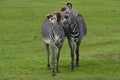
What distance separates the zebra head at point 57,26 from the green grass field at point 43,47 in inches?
63.9

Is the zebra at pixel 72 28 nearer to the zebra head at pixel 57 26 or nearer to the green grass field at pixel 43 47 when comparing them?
the zebra head at pixel 57 26

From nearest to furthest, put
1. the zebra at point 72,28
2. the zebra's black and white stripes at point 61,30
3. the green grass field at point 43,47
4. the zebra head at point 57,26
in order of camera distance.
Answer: the zebra head at point 57,26 → the zebra's black and white stripes at point 61,30 → the green grass field at point 43,47 → the zebra at point 72,28

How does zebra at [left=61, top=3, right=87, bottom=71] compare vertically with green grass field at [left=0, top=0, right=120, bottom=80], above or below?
above

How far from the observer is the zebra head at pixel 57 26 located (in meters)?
17.8

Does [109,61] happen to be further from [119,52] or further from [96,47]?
[96,47]

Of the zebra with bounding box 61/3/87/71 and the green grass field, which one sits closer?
the green grass field

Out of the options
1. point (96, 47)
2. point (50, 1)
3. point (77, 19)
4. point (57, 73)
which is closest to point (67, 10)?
point (77, 19)

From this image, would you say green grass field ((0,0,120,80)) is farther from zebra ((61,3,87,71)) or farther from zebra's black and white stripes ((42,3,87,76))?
zebra ((61,3,87,71))

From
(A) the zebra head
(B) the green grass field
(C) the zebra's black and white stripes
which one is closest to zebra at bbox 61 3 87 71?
(C) the zebra's black and white stripes

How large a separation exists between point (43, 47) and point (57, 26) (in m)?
11.0

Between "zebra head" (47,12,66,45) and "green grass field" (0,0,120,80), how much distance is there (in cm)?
162

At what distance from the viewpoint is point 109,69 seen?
65.0ft

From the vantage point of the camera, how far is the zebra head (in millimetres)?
17781

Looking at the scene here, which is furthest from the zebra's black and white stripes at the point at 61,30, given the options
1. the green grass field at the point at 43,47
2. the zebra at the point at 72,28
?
the green grass field at the point at 43,47
